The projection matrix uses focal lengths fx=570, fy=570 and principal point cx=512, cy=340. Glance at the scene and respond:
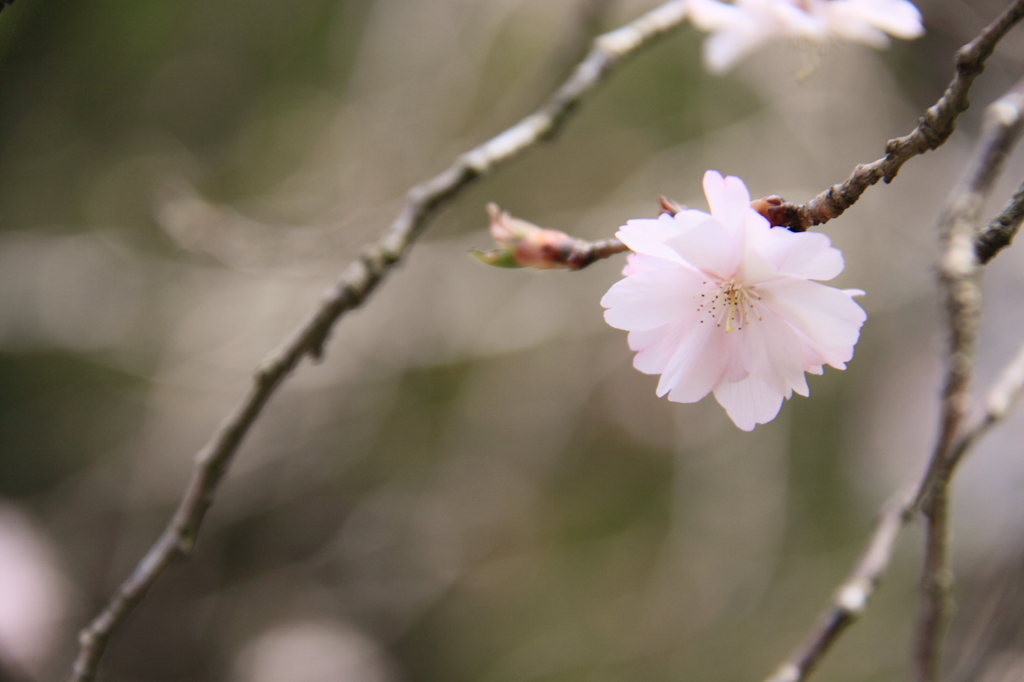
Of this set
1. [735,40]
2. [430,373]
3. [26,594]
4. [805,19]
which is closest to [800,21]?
[805,19]

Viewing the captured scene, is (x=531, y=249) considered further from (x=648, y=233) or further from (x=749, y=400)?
(x=749, y=400)

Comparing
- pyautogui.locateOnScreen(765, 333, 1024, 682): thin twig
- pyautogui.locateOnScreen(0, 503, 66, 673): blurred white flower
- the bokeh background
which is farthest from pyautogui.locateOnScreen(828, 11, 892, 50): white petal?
pyautogui.locateOnScreen(0, 503, 66, 673): blurred white flower

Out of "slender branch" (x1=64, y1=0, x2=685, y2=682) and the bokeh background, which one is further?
the bokeh background

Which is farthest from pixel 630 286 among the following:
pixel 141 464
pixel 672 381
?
pixel 141 464

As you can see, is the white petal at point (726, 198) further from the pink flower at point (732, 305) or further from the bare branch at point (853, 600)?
the bare branch at point (853, 600)

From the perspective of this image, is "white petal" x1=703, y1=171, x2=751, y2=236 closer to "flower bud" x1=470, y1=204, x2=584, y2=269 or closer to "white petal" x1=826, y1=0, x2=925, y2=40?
"flower bud" x1=470, y1=204, x2=584, y2=269

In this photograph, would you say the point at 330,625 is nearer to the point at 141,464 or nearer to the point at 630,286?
the point at 141,464

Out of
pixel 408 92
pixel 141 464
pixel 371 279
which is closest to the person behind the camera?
pixel 371 279
